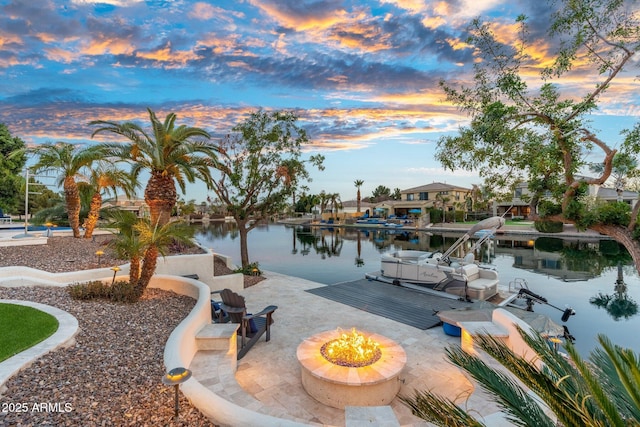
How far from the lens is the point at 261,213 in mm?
15469

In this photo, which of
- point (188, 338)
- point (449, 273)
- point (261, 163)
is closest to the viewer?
point (188, 338)

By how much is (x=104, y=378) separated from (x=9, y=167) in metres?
23.5

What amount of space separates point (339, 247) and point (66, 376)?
25479 mm

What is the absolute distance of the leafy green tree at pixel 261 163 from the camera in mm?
14117

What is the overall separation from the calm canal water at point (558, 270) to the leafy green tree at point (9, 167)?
1484cm

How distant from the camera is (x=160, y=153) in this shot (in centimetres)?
1114

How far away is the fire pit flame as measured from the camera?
479 centimetres

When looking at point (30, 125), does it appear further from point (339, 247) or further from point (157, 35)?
point (339, 247)

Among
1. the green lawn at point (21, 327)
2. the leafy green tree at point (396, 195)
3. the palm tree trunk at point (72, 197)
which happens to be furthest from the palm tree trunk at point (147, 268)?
the leafy green tree at point (396, 195)

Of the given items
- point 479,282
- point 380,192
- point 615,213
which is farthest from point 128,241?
point 380,192

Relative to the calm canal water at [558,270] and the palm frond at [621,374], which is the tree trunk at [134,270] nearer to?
the calm canal water at [558,270]

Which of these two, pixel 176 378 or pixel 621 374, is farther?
pixel 176 378

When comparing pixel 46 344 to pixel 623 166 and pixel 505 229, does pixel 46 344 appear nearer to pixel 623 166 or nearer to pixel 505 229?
pixel 623 166

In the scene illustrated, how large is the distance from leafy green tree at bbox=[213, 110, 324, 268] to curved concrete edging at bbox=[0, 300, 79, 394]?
8532mm
